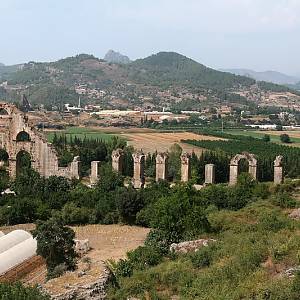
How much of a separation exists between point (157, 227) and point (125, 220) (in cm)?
488

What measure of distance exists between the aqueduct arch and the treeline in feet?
44.2

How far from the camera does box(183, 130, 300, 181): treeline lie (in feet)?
125

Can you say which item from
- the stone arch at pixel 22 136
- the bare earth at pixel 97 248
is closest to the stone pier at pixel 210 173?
the stone arch at pixel 22 136

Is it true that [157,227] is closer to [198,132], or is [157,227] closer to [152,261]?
[152,261]

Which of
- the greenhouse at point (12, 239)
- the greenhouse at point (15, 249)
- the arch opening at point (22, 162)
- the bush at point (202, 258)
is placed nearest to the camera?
the bush at point (202, 258)

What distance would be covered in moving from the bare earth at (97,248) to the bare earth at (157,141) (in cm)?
2951

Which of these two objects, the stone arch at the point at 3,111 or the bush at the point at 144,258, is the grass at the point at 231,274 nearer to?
the bush at the point at 144,258

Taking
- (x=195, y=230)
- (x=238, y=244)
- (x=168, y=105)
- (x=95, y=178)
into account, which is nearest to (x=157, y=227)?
(x=195, y=230)

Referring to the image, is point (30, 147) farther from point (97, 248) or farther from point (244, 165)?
point (97, 248)

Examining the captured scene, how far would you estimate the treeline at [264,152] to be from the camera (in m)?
38.2

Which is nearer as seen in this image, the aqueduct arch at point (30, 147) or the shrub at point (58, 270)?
the shrub at point (58, 270)

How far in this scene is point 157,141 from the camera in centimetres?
6431

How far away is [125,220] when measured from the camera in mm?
24594

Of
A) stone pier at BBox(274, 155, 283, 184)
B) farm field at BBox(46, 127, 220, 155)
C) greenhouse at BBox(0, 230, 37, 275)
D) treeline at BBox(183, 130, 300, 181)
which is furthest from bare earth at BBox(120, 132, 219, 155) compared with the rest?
greenhouse at BBox(0, 230, 37, 275)
